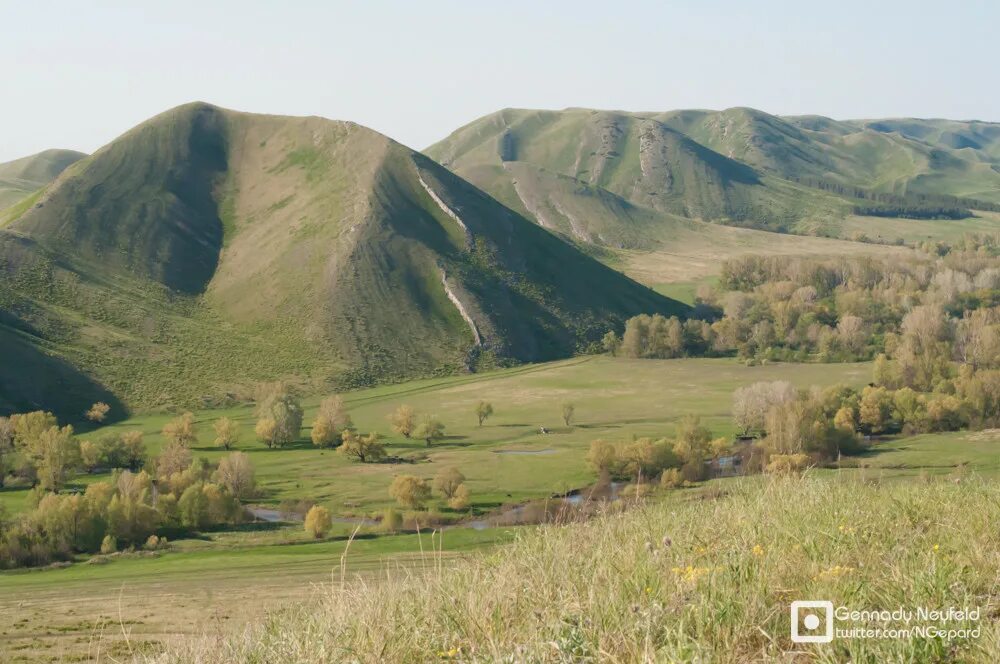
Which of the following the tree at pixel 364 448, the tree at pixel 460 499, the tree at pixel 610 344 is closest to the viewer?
the tree at pixel 460 499

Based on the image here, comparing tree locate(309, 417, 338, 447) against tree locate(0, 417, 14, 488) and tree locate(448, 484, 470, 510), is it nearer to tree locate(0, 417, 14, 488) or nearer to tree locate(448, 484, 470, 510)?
tree locate(448, 484, 470, 510)

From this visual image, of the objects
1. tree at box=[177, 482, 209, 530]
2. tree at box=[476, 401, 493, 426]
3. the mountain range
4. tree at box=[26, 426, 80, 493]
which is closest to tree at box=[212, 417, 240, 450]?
tree at box=[26, 426, 80, 493]

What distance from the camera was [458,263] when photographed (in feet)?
571

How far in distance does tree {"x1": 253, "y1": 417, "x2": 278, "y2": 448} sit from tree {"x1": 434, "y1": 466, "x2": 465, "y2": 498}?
33.5 metres

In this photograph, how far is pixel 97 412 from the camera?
110250 mm

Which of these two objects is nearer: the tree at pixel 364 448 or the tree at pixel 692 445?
the tree at pixel 692 445

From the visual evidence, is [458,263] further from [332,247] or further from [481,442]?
[481,442]

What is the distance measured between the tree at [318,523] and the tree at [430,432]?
32.3 metres

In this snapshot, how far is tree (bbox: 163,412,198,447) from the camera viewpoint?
99.2 meters

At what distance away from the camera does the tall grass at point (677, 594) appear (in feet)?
22.5

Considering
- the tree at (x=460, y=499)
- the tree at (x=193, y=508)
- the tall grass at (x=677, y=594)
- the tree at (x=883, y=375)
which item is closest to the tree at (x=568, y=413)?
the tree at (x=460, y=499)

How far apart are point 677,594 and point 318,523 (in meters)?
62.3

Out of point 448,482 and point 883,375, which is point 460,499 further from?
point 883,375

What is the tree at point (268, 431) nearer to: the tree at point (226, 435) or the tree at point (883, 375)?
the tree at point (226, 435)
